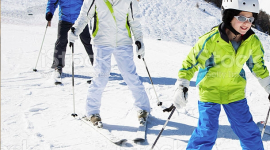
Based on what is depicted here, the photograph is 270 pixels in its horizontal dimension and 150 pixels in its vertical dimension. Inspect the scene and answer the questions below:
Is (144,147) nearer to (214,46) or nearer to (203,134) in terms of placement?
(203,134)

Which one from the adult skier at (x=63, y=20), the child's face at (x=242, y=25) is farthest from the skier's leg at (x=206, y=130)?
the adult skier at (x=63, y=20)

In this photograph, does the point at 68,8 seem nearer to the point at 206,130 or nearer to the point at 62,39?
the point at 62,39

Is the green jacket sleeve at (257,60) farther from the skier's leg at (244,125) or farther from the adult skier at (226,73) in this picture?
the skier's leg at (244,125)

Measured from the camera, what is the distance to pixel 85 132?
338 cm

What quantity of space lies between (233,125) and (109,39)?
6.12ft

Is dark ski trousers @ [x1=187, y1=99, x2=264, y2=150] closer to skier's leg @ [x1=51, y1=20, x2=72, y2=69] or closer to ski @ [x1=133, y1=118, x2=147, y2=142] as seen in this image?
ski @ [x1=133, y1=118, x2=147, y2=142]

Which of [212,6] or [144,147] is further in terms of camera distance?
[212,6]

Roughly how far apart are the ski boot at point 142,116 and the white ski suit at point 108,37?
22 centimetres

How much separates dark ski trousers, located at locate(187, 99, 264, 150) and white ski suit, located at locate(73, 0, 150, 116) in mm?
1435

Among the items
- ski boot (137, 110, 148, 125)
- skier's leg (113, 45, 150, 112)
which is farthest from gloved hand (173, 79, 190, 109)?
skier's leg (113, 45, 150, 112)

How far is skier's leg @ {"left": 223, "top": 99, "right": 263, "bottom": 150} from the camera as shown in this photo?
92.9 inches

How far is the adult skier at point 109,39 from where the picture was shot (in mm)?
3475

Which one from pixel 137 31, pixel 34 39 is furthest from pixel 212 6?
pixel 137 31

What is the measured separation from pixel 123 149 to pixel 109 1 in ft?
5.90
